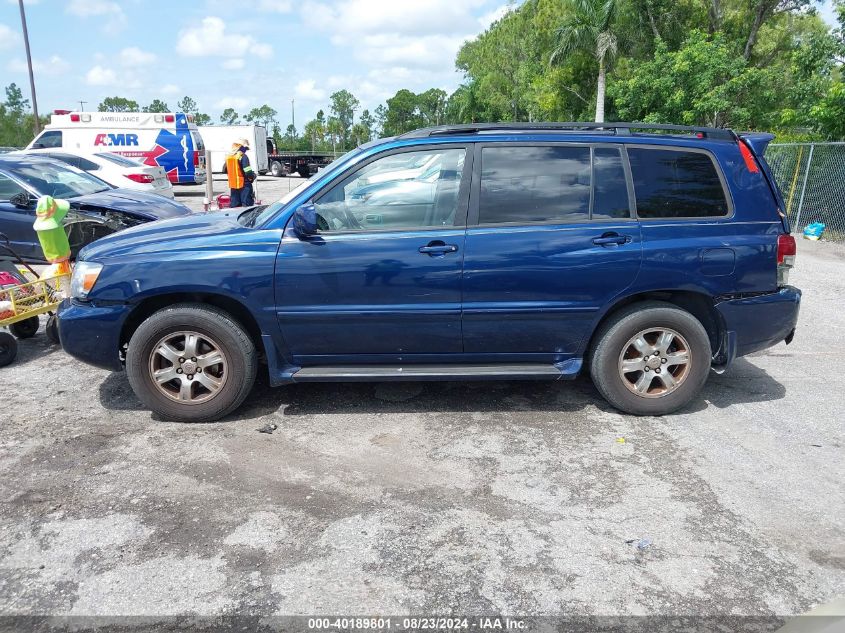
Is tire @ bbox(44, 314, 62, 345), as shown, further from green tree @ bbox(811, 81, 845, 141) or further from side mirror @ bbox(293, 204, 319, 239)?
green tree @ bbox(811, 81, 845, 141)

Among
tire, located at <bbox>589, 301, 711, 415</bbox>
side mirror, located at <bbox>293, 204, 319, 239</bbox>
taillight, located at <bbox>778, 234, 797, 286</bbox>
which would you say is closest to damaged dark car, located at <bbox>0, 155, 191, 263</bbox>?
side mirror, located at <bbox>293, 204, 319, 239</bbox>

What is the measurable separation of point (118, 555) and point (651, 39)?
33089 millimetres

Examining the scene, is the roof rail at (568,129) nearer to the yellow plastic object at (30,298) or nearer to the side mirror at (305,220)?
the side mirror at (305,220)

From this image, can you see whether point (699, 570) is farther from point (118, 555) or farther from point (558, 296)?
point (118, 555)

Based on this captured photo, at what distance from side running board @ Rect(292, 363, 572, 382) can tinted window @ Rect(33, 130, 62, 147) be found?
69.1 ft

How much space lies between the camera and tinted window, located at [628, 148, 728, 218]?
14.9ft

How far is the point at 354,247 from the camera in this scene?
4.32 meters

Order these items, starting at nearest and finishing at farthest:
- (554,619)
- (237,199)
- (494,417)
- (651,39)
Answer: (554,619) < (494,417) < (237,199) < (651,39)

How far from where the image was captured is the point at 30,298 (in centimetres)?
589

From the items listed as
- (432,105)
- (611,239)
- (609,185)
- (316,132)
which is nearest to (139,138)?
(609,185)

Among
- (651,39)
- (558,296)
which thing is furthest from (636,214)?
(651,39)

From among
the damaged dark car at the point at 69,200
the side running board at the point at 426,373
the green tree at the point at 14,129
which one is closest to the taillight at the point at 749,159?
the side running board at the point at 426,373

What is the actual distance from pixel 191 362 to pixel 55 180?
7444 millimetres

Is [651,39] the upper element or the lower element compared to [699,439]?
upper
